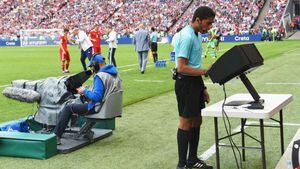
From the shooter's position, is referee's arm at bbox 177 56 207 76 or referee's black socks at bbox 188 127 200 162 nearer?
referee's arm at bbox 177 56 207 76

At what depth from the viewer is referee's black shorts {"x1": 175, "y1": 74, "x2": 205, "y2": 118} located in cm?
600

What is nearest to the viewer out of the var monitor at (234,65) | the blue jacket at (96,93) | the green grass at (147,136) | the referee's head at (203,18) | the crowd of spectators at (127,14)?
the var monitor at (234,65)

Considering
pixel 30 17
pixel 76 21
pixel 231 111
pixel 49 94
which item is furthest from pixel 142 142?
pixel 30 17

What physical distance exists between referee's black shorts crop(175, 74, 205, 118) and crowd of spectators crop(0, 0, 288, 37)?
44.6 meters

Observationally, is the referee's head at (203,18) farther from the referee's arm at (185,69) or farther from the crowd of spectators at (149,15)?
the crowd of spectators at (149,15)

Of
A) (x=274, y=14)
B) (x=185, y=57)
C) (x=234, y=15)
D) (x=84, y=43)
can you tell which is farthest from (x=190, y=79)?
(x=234, y=15)

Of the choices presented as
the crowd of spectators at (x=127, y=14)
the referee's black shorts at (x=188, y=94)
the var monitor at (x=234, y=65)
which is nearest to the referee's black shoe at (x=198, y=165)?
the referee's black shorts at (x=188, y=94)

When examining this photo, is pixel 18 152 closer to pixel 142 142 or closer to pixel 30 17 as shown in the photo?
pixel 142 142

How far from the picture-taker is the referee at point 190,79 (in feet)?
19.2

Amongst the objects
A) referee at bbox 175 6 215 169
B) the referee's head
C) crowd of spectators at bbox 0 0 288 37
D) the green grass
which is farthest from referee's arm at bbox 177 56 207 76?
crowd of spectators at bbox 0 0 288 37

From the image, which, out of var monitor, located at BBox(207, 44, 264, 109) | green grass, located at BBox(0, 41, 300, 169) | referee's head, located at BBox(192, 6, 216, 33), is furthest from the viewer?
green grass, located at BBox(0, 41, 300, 169)

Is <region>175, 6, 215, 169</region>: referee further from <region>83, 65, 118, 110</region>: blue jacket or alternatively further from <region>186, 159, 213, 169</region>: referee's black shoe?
<region>83, 65, 118, 110</region>: blue jacket

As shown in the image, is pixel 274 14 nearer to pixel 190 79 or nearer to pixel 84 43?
pixel 84 43

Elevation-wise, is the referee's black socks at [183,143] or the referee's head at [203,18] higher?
the referee's head at [203,18]
